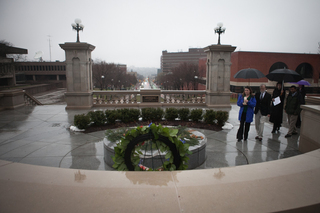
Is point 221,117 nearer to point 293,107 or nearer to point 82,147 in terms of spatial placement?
point 293,107

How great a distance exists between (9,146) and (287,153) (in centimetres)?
897

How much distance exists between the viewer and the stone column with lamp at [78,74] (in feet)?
45.9

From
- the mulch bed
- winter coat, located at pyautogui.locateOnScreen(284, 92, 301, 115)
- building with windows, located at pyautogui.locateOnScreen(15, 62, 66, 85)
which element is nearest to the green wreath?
the mulch bed

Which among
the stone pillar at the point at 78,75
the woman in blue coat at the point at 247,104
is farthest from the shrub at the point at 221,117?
the stone pillar at the point at 78,75

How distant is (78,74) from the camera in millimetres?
14305

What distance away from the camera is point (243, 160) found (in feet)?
19.9

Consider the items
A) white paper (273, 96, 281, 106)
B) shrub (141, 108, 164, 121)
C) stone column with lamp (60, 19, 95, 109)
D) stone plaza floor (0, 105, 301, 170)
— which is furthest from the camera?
stone column with lamp (60, 19, 95, 109)

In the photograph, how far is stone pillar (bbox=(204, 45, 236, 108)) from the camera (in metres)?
14.8

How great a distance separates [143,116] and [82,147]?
146 inches

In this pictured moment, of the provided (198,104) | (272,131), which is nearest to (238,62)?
(198,104)

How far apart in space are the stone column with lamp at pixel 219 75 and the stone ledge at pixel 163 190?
12.1 m

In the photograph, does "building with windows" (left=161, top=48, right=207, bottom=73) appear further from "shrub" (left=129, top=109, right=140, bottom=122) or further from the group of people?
the group of people

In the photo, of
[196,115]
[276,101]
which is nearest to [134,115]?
[196,115]

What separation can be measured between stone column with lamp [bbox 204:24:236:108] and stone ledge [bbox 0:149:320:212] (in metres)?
12.1
